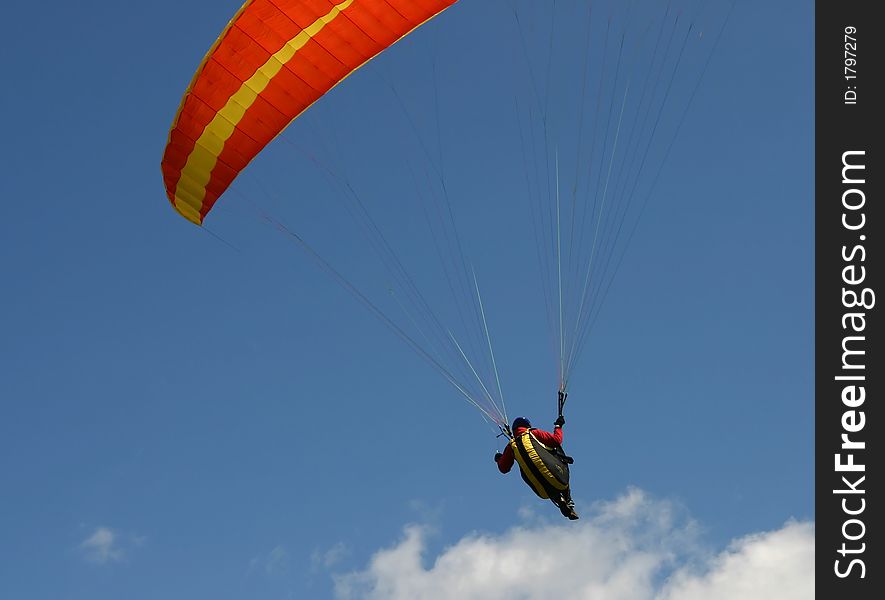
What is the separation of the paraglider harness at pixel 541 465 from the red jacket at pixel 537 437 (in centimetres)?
5

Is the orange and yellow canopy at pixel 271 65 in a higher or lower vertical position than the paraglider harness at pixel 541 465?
higher

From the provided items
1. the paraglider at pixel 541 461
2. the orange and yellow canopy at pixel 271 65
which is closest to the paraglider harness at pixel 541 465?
the paraglider at pixel 541 461

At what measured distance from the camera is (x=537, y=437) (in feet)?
45.7

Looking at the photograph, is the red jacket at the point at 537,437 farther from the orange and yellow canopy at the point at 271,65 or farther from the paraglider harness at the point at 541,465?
the orange and yellow canopy at the point at 271,65

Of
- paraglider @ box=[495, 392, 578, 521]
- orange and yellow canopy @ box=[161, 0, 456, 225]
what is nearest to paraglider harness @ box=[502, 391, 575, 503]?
paraglider @ box=[495, 392, 578, 521]

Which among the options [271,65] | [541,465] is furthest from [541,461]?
[271,65]

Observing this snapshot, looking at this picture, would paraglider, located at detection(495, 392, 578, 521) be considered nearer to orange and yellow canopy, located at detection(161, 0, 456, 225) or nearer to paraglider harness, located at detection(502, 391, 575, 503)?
paraglider harness, located at detection(502, 391, 575, 503)

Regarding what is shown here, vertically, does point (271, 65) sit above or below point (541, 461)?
above

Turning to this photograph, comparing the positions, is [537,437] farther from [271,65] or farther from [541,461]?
[271,65]

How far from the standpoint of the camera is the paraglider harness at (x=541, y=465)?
44.6 ft

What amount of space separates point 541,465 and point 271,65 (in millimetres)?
6667
